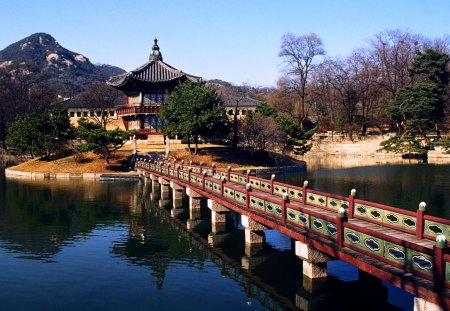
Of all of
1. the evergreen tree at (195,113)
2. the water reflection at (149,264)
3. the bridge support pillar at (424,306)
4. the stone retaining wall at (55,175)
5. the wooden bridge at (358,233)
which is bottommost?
the water reflection at (149,264)

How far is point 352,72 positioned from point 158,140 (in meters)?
49.0

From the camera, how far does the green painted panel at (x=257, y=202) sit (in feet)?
66.3

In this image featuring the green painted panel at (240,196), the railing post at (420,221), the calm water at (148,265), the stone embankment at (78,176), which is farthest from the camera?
the stone embankment at (78,176)

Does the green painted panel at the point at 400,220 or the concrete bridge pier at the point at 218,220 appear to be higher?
the green painted panel at the point at 400,220

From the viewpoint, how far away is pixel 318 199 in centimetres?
2028

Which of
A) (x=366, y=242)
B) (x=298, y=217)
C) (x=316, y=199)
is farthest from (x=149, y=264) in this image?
(x=366, y=242)

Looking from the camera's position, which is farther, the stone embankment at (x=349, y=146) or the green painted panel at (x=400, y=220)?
the stone embankment at (x=349, y=146)

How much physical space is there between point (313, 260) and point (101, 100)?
8715cm

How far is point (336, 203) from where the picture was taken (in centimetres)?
1908

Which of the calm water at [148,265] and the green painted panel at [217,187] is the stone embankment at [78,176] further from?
the green painted panel at [217,187]

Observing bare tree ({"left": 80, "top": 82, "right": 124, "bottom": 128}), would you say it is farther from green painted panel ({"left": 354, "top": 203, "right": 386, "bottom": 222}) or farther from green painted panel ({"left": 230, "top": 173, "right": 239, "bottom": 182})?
green painted panel ({"left": 354, "top": 203, "right": 386, "bottom": 222})

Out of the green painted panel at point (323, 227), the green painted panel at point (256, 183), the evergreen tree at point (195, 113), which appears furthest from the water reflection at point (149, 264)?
the evergreen tree at point (195, 113)

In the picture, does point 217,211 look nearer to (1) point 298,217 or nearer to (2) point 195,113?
(1) point 298,217

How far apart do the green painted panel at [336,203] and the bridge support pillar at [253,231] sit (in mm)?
3468
